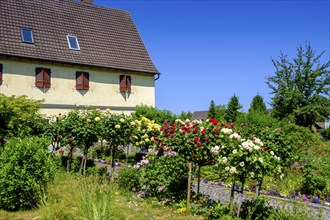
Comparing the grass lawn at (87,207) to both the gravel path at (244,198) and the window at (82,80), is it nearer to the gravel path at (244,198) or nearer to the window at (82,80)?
the gravel path at (244,198)

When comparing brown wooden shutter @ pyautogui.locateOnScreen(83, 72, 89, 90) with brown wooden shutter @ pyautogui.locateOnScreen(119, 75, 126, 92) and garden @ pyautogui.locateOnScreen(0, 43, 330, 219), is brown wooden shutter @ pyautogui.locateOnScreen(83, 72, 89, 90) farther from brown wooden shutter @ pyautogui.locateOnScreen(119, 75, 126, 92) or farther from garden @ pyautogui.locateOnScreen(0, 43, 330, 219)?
garden @ pyautogui.locateOnScreen(0, 43, 330, 219)

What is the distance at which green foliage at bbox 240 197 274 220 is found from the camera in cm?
579

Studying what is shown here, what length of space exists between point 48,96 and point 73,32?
207 inches

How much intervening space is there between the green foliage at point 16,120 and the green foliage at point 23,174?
3.83 meters

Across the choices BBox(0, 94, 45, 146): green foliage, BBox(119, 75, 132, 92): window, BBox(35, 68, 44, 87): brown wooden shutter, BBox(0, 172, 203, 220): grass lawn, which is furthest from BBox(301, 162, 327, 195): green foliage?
BBox(35, 68, 44, 87): brown wooden shutter

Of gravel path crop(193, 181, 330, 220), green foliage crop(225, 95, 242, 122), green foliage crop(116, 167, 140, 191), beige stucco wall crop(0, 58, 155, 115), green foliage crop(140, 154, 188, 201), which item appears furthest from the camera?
green foliage crop(225, 95, 242, 122)

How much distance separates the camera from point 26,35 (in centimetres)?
1984

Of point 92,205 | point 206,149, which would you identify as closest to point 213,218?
point 206,149

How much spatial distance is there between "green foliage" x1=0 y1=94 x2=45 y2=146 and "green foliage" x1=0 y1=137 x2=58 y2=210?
3.83m

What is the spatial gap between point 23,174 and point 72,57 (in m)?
15.6

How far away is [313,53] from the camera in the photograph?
3066 cm

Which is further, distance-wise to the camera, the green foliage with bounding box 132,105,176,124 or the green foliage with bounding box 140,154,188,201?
the green foliage with bounding box 132,105,176,124

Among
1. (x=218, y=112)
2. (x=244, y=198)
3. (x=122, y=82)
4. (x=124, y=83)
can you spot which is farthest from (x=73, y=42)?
(x=244, y=198)

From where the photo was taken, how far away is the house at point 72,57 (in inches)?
754
